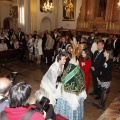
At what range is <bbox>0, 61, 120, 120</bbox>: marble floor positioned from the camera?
471cm

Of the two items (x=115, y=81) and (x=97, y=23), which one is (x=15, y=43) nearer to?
(x=115, y=81)

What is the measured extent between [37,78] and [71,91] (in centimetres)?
397

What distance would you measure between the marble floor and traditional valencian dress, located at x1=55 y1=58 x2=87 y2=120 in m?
0.84

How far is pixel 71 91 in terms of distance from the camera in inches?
137

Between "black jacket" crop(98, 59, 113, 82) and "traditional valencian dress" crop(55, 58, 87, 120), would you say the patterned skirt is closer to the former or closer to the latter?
"traditional valencian dress" crop(55, 58, 87, 120)

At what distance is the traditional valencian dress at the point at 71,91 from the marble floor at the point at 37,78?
2.75ft

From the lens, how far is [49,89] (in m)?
3.65

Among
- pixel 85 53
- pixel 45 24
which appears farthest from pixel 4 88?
pixel 45 24

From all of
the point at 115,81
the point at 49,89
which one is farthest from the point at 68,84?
the point at 115,81

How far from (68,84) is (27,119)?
186 centimetres

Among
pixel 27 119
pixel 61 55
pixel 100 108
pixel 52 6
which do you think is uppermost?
pixel 52 6

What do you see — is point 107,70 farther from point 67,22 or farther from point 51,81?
point 67,22

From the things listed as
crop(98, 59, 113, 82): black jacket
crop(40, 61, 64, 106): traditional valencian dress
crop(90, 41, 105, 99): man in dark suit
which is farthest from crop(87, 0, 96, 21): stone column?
crop(40, 61, 64, 106): traditional valencian dress

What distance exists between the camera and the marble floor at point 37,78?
15.4ft
